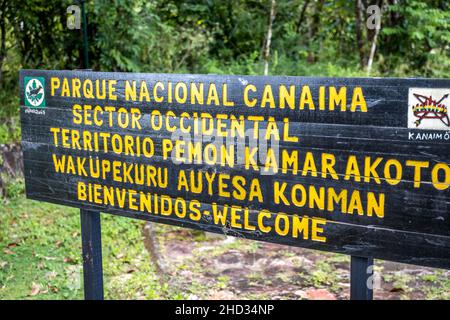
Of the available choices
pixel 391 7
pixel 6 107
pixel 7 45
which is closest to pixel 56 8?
pixel 7 45

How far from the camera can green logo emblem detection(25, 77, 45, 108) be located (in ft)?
10.4

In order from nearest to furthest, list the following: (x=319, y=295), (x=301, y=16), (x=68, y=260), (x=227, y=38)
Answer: (x=319, y=295), (x=68, y=260), (x=227, y=38), (x=301, y=16)

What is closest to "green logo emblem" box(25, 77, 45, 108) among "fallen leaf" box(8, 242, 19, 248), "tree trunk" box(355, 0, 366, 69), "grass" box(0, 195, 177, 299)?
"grass" box(0, 195, 177, 299)

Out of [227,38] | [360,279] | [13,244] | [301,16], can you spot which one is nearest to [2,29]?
[13,244]

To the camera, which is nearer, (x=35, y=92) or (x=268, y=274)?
(x=35, y=92)

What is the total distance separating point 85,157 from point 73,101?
324mm

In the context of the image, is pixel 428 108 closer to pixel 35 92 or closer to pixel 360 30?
pixel 35 92

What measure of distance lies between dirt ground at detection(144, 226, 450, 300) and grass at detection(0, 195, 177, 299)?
0.80 ft

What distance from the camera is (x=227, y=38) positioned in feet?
39.0

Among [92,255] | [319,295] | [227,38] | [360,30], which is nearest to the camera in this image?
[92,255]

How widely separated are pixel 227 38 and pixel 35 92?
9.05 metres

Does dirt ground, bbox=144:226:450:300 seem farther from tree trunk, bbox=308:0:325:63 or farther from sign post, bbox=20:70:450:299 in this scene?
tree trunk, bbox=308:0:325:63

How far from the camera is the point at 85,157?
3.05 m
